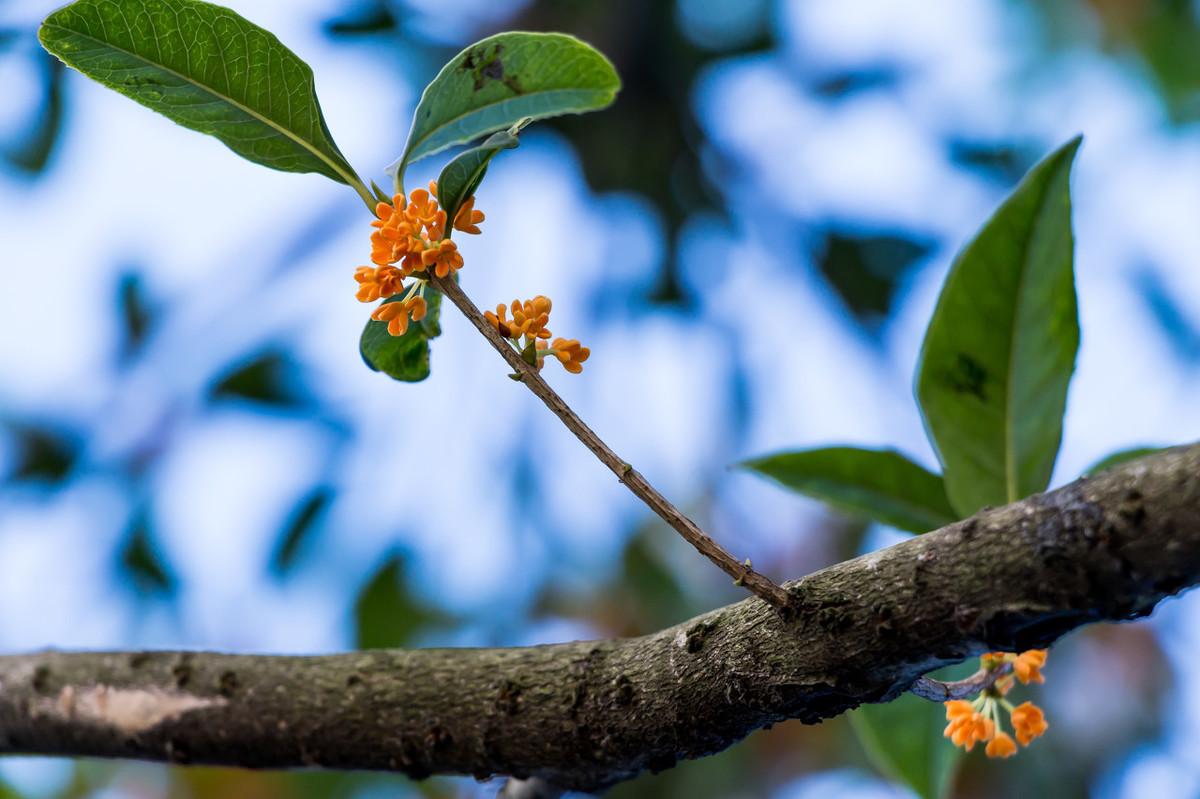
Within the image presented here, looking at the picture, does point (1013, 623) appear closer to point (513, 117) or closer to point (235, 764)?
point (513, 117)

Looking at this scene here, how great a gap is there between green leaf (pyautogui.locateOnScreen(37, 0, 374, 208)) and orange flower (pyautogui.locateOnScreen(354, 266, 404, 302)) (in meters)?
0.06

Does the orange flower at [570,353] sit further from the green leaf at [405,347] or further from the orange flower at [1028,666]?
the orange flower at [1028,666]

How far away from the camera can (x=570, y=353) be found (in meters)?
0.62

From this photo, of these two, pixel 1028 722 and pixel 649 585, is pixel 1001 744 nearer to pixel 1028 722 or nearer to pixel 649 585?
pixel 1028 722

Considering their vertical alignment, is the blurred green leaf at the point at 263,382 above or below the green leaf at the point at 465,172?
above

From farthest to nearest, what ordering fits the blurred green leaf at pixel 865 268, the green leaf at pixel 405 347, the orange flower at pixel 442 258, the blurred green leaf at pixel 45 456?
the blurred green leaf at pixel 45 456, the blurred green leaf at pixel 865 268, the green leaf at pixel 405 347, the orange flower at pixel 442 258

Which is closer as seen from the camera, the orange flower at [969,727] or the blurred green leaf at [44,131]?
the orange flower at [969,727]

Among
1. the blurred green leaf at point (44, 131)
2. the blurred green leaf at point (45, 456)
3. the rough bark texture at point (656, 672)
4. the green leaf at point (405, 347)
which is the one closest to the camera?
the rough bark texture at point (656, 672)

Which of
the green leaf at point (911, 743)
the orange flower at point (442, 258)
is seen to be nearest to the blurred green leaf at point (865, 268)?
the green leaf at point (911, 743)

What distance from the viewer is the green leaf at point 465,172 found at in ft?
2.03

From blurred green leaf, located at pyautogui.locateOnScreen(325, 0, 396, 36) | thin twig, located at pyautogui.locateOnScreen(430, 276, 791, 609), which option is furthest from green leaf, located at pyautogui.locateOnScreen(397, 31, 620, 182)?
blurred green leaf, located at pyautogui.locateOnScreen(325, 0, 396, 36)

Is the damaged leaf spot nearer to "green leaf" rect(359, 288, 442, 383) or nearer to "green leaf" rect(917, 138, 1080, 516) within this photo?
"green leaf" rect(917, 138, 1080, 516)

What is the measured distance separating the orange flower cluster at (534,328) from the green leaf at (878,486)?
28 cm

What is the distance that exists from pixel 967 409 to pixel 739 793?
154cm
